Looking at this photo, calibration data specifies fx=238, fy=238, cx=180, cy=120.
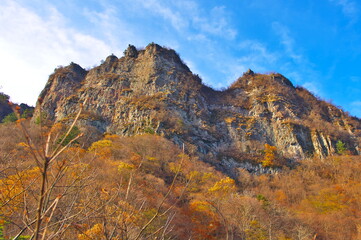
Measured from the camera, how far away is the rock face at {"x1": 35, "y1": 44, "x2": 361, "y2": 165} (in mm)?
37938

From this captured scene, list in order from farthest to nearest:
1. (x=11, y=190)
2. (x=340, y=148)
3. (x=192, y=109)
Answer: (x=192, y=109)
(x=340, y=148)
(x=11, y=190)

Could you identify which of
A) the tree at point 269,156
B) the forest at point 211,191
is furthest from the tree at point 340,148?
the tree at point 269,156

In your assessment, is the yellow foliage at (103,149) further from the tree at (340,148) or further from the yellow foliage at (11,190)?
the tree at (340,148)

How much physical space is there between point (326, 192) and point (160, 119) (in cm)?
2338

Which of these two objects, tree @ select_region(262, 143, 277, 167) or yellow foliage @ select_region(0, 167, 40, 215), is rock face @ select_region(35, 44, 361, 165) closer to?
tree @ select_region(262, 143, 277, 167)

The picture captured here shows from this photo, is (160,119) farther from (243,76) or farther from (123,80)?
(243,76)

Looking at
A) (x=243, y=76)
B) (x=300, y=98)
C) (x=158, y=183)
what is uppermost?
(x=243, y=76)

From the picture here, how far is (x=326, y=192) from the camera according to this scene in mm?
27125

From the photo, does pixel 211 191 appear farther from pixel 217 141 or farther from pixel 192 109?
pixel 192 109

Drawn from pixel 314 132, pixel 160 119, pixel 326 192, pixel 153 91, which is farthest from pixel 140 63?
pixel 326 192

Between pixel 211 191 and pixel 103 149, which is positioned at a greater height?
pixel 103 149

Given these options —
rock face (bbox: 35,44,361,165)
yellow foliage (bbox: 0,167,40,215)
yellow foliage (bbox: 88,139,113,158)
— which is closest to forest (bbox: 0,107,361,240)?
yellow foliage (bbox: 88,139,113,158)

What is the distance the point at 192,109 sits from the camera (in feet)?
140

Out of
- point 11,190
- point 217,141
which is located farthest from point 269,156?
point 11,190
